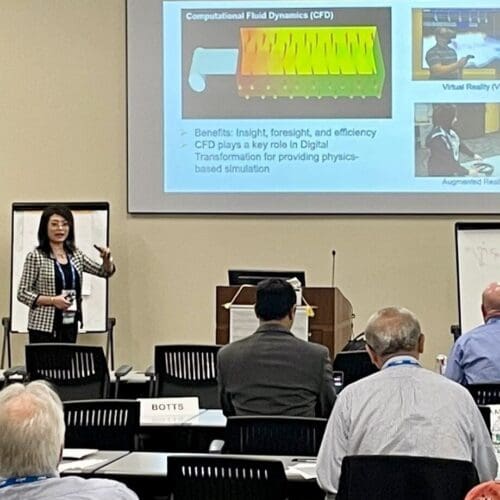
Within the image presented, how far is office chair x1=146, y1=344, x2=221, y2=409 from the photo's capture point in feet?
17.5

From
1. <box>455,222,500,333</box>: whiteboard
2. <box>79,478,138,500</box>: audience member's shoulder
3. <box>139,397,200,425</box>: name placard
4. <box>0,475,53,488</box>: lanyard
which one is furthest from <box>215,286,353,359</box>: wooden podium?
<box>0,475,53,488</box>: lanyard

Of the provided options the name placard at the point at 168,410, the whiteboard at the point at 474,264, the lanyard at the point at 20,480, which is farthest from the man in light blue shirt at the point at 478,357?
the lanyard at the point at 20,480

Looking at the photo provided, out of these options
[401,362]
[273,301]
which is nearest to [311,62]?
[273,301]

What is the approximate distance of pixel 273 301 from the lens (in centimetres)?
420

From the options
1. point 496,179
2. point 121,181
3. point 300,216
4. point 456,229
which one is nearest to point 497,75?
point 496,179

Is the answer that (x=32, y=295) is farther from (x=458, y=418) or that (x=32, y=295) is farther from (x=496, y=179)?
(x=458, y=418)

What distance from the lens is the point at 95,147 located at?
802 cm

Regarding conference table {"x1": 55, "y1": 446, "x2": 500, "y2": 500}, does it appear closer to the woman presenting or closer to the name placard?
the name placard

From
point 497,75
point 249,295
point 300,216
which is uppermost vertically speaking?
point 497,75

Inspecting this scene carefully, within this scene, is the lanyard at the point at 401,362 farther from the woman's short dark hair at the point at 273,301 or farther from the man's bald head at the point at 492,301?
the man's bald head at the point at 492,301

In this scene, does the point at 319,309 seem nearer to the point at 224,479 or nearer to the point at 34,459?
the point at 224,479

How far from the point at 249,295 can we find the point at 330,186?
7.42ft

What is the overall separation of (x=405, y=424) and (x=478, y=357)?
202 centimetres

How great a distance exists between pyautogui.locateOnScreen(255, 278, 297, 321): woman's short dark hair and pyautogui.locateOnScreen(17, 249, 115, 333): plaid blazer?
2.89 m
